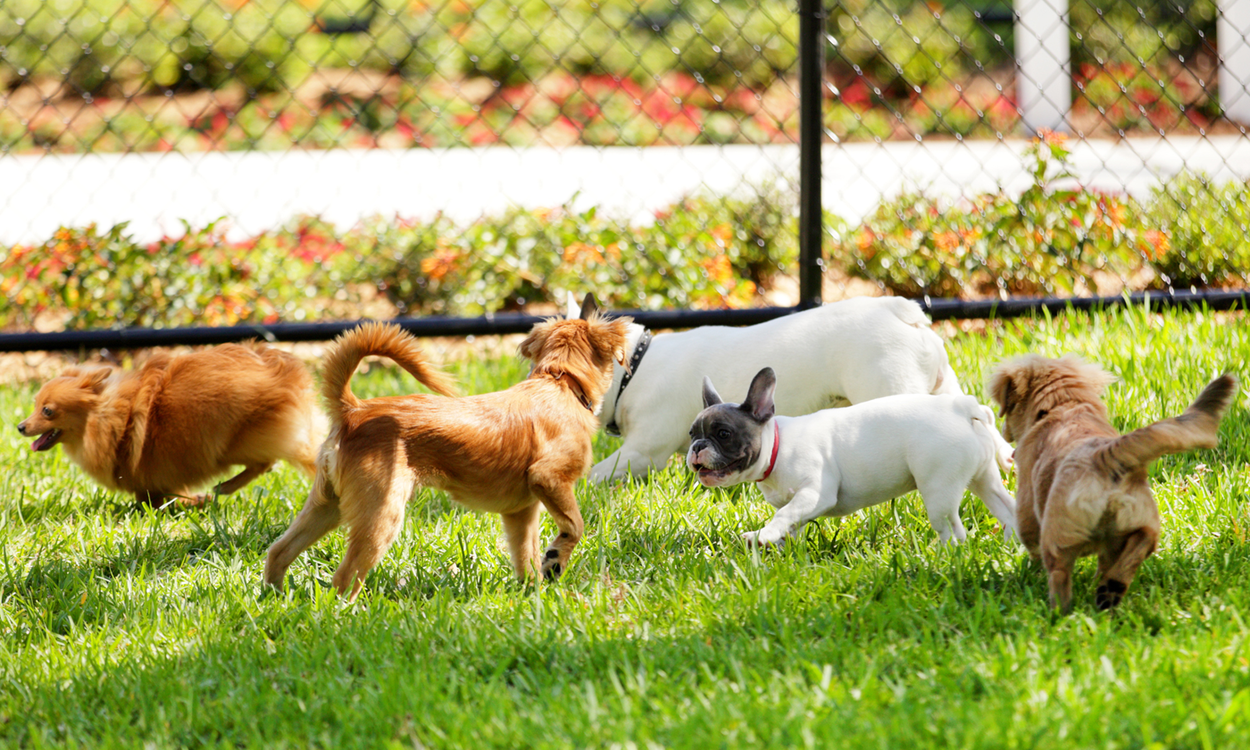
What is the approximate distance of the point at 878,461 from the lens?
3129 mm

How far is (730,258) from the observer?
21.2 feet

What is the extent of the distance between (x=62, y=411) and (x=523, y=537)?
6.53 feet

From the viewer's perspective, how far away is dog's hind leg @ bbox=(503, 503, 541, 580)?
322 cm

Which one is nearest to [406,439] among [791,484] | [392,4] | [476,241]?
[791,484]

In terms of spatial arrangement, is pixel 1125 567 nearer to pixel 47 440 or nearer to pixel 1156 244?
pixel 47 440

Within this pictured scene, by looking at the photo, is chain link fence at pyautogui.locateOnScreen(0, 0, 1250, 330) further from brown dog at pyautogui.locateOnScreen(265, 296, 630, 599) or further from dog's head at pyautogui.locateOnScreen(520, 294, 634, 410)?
brown dog at pyautogui.locateOnScreen(265, 296, 630, 599)

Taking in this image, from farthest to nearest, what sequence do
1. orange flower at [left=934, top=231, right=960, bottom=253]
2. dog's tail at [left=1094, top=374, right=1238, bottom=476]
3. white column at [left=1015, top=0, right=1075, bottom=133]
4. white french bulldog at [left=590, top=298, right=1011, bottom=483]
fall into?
white column at [left=1015, top=0, right=1075, bottom=133] < orange flower at [left=934, top=231, right=960, bottom=253] < white french bulldog at [left=590, top=298, right=1011, bottom=483] < dog's tail at [left=1094, top=374, right=1238, bottom=476]

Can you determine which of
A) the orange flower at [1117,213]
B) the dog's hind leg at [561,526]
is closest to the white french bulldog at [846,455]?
the dog's hind leg at [561,526]

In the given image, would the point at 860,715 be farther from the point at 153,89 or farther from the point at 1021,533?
the point at 153,89

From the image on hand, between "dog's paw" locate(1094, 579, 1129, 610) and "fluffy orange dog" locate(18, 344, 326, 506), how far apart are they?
2.82m

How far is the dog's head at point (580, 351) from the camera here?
3248 mm

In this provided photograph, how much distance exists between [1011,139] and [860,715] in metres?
12.8

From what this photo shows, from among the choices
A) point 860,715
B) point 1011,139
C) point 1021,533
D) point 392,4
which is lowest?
point 860,715

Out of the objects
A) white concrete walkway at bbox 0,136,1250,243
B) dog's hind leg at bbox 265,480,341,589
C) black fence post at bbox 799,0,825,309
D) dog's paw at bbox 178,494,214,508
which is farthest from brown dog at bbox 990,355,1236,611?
white concrete walkway at bbox 0,136,1250,243
